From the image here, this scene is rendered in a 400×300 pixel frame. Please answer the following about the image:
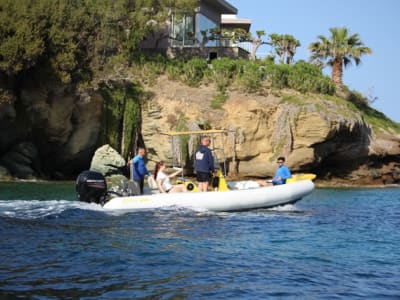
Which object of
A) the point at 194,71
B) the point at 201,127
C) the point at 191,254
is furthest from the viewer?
the point at 194,71

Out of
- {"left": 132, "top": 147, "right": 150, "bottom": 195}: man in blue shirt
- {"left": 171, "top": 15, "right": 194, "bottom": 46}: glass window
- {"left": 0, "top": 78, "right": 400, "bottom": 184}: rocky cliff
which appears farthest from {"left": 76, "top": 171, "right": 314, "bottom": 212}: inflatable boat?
{"left": 171, "top": 15, "right": 194, "bottom": 46}: glass window

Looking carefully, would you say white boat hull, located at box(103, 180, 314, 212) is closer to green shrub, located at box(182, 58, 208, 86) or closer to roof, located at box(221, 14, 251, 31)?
green shrub, located at box(182, 58, 208, 86)

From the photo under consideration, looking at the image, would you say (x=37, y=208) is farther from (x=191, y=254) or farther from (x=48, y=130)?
(x=48, y=130)

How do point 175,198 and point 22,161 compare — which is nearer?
point 175,198

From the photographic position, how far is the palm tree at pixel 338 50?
39125 mm

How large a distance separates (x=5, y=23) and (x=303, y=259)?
2270 centimetres

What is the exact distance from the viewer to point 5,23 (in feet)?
96.6

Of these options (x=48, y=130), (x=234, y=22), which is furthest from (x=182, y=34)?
(x=48, y=130)

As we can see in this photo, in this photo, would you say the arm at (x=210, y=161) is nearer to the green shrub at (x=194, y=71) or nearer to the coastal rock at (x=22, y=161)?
the coastal rock at (x=22, y=161)

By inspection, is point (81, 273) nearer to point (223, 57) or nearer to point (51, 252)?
point (51, 252)

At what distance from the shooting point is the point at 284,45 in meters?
41.9

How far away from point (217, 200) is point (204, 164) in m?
1.05

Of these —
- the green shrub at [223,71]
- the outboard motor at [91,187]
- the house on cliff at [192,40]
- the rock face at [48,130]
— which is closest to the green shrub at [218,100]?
the green shrub at [223,71]

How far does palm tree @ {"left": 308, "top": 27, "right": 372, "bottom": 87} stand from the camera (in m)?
39.1
